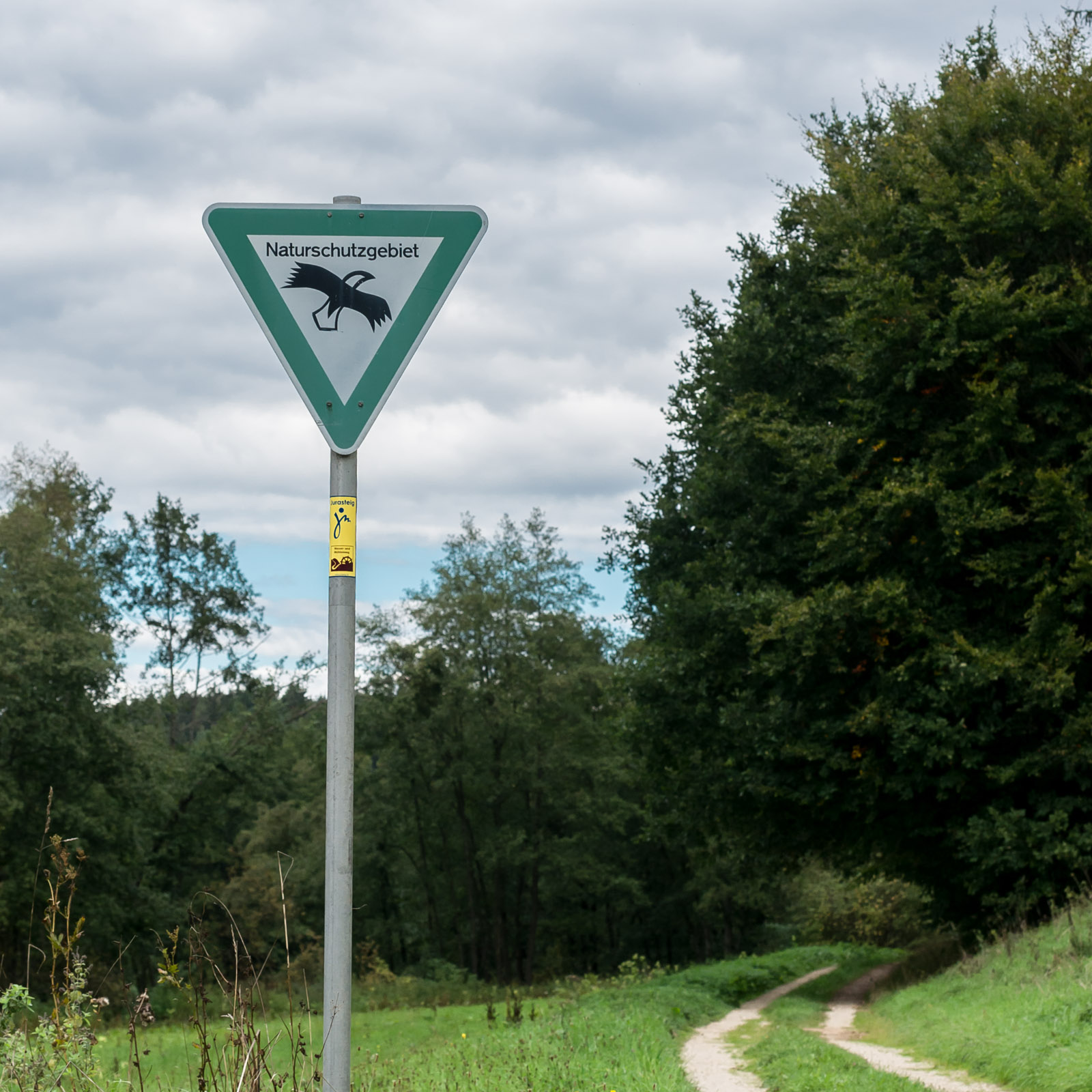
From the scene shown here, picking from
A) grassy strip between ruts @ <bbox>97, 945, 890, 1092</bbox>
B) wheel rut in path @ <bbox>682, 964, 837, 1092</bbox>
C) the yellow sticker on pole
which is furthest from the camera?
wheel rut in path @ <bbox>682, 964, 837, 1092</bbox>

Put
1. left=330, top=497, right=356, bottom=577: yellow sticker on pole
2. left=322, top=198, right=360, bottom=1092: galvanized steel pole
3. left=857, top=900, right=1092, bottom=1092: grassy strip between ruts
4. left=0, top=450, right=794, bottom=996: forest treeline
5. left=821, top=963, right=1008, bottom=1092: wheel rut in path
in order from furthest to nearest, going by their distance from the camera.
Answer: left=0, top=450, right=794, bottom=996: forest treeline < left=821, top=963, right=1008, bottom=1092: wheel rut in path < left=857, top=900, right=1092, bottom=1092: grassy strip between ruts < left=330, top=497, right=356, bottom=577: yellow sticker on pole < left=322, top=198, right=360, bottom=1092: galvanized steel pole

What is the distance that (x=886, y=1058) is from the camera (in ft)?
32.0

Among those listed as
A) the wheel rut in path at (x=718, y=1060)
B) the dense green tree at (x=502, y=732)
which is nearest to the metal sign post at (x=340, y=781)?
the wheel rut in path at (x=718, y=1060)

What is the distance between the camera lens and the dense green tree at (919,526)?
14.6m

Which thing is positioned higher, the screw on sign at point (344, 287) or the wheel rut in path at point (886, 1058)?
the screw on sign at point (344, 287)

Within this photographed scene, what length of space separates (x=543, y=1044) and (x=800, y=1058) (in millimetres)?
2193

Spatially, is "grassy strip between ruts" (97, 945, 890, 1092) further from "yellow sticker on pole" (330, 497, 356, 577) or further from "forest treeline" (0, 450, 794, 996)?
"forest treeline" (0, 450, 794, 996)

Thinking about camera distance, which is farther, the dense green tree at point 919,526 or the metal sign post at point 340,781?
the dense green tree at point 919,526

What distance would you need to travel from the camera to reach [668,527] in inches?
811

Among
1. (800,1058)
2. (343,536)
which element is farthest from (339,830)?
(800,1058)

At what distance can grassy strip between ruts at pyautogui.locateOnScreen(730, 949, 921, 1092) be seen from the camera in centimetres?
775

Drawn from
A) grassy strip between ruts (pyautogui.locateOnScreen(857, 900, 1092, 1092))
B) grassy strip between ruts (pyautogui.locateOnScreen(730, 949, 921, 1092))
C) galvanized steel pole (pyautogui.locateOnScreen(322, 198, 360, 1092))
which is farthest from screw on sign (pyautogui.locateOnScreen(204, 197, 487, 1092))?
grassy strip between ruts (pyautogui.locateOnScreen(730, 949, 921, 1092))

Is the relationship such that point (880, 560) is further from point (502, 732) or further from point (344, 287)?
point (502, 732)

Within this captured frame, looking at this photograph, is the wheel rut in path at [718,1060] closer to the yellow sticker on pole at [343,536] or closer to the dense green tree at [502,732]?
the yellow sticker on pole at [343,536]
